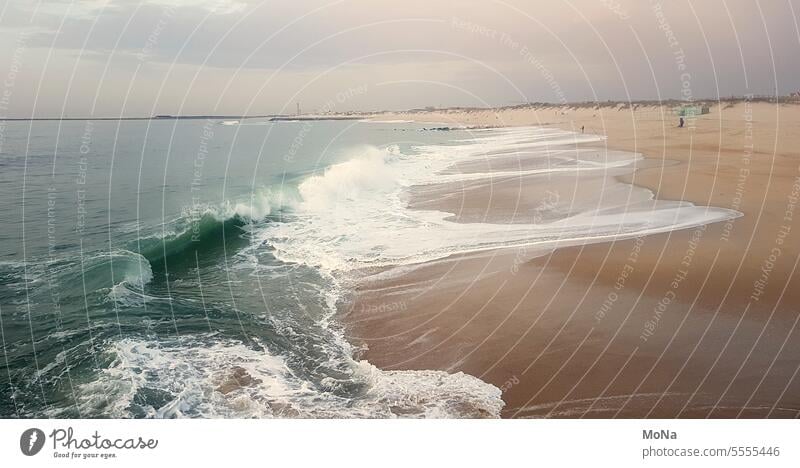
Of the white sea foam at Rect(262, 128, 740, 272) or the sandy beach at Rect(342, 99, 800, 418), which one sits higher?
the white sea foam at Rect(262, 128, 740, 272)

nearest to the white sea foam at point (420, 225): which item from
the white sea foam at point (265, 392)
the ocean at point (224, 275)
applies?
the ocean at point (224, 275)

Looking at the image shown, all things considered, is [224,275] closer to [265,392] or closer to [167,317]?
[167,317]

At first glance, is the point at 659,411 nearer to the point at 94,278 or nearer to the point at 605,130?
the point at 94,278

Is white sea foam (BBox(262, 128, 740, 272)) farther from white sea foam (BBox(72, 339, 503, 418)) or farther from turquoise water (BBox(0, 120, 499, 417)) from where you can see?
white sea foam (BBox(72, 339, 503, 418))

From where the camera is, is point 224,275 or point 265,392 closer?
point 265,392

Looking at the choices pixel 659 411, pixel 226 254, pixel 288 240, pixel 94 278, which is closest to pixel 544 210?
pixel 288 240

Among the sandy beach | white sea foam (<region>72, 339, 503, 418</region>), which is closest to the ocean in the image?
white sea foam (<region>72, 339, 503, 418</region>)

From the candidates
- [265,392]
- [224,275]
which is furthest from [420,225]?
[265,392]
